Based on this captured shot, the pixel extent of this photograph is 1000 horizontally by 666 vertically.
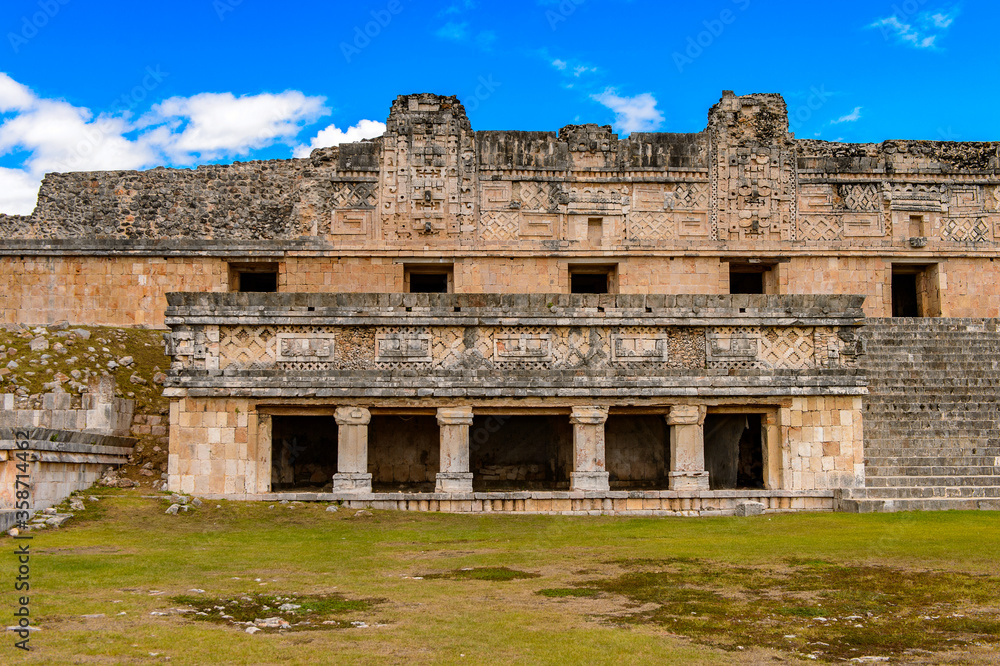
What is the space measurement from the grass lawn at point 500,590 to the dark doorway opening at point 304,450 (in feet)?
18.5

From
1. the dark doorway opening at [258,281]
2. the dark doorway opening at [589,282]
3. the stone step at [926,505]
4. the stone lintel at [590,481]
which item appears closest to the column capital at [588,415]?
the stone lintel at [590,481]

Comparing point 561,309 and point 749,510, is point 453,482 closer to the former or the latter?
point 561,309

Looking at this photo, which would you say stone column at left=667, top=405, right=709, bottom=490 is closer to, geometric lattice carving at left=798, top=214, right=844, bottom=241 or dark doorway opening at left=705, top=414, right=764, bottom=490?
dark doorway opening at left=705, top=414, right=764, bottom=490

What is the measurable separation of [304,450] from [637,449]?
712cm

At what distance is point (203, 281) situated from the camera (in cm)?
2025

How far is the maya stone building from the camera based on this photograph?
48.1ft

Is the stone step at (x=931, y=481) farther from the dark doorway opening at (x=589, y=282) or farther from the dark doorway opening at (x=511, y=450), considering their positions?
the dark doorway opening at (x=589, y=282)

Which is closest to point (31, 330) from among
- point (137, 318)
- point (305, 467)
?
point (137, 318)

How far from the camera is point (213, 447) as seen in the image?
14.4 metres

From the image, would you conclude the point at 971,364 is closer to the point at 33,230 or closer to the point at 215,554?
the point at 215,554

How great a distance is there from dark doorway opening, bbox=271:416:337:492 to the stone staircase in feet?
33.9

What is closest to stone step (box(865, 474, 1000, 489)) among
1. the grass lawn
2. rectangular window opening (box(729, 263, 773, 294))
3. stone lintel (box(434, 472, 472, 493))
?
the grass lawn

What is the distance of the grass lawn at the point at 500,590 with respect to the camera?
5.93m

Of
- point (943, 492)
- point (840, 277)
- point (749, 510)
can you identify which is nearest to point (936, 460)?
point (943, 492)
